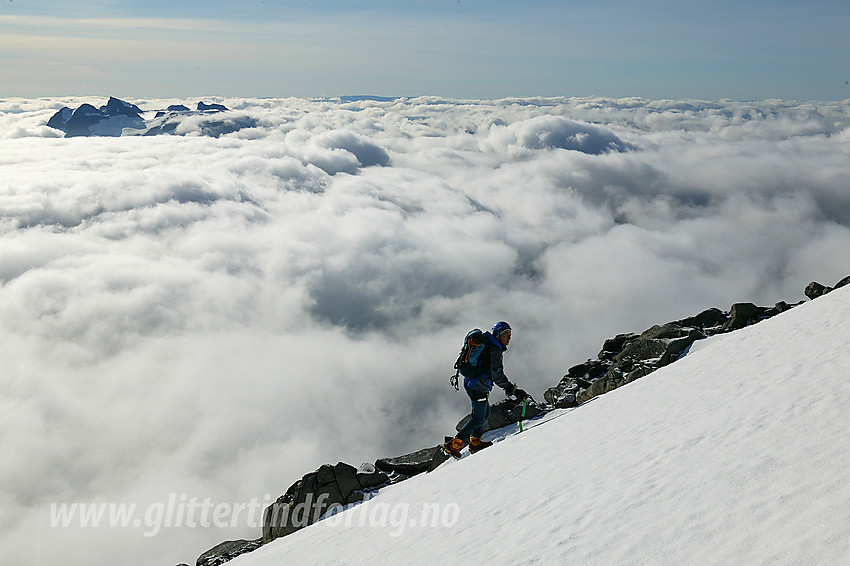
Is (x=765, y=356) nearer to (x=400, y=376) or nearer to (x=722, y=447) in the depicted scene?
(x=722, y=447)

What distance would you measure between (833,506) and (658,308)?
643ft

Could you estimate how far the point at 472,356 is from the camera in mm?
12102

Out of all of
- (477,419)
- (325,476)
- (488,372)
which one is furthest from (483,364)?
(325,476)

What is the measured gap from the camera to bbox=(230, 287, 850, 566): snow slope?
461cm

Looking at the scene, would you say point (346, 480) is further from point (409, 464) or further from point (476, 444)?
point (476, 444)

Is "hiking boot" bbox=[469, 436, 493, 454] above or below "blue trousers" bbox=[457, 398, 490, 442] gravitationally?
below

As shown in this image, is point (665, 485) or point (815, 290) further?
point (815, 290)

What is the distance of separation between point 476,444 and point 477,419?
810mm

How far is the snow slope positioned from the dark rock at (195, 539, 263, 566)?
2.90m

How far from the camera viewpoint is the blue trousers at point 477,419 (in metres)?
12.6

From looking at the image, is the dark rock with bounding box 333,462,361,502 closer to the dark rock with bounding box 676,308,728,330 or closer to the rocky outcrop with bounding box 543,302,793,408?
the rocky outcrop with bounding box 543,302,793,408

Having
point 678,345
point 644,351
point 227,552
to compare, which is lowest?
point 227,552

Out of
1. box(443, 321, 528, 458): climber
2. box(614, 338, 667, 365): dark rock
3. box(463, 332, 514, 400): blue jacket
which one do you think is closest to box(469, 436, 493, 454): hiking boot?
box(443, 321, 528, 458): climber

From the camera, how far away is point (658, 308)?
593 feet
